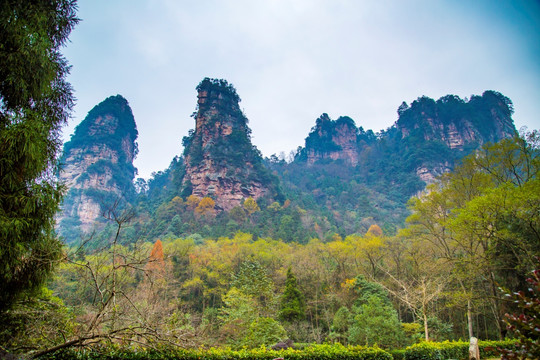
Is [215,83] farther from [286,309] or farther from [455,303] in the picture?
[455,303]

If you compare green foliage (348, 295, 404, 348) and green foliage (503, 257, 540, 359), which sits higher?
green foliage (503, 257, 540, 359)

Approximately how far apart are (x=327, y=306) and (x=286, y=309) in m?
5.02

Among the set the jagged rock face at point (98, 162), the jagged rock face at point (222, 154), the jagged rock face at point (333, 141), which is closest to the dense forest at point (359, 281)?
the jagged rock face at point (222, 154)

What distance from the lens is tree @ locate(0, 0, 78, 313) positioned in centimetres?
494

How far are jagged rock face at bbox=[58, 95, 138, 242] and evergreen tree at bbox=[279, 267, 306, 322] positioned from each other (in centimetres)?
5752

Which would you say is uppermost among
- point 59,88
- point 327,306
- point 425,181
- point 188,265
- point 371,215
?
point 425,181

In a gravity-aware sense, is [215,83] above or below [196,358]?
above

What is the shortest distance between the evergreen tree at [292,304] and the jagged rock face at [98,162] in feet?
189

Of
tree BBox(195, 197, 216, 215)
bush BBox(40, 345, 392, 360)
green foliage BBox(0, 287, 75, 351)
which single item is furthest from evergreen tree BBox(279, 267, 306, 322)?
tree BBox(195, 197, 216, 215)

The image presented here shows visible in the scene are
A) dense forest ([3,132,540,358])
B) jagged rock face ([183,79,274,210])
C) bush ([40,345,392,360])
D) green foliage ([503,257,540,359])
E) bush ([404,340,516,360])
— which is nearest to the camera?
green foliage ([503,257,540,359])

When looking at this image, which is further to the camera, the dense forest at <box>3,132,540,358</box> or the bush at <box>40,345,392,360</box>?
the dense forest at <box>3,132,540,358</box>

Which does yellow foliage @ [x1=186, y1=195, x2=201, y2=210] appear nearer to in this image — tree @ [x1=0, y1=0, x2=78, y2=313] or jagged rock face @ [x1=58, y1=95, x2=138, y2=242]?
jagged rock face @ [x1=58, y1=95, x2=138, y2=242]

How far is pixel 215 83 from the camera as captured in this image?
240 ft

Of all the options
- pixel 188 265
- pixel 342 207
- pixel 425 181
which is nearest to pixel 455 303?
pixel 188 265
